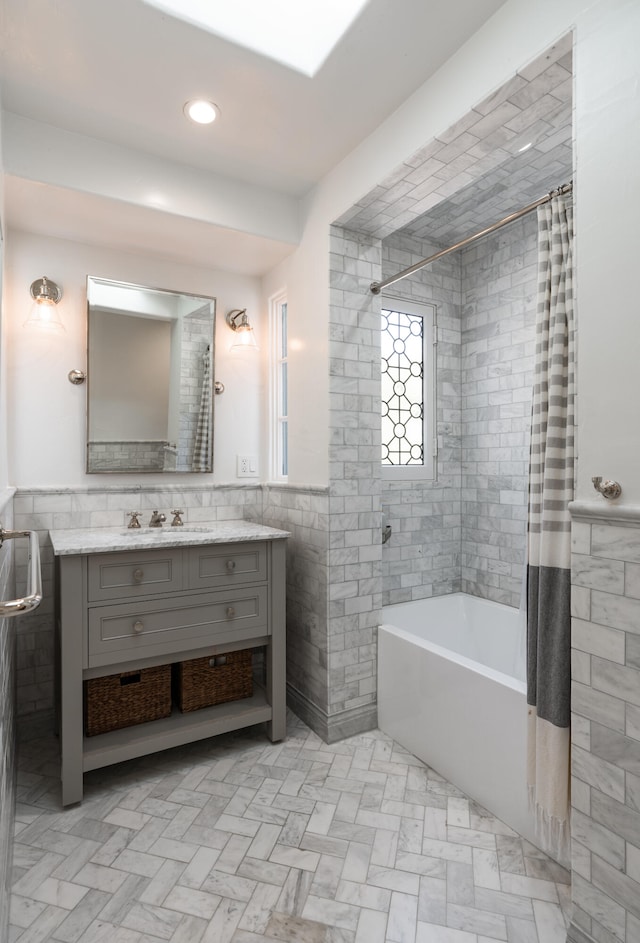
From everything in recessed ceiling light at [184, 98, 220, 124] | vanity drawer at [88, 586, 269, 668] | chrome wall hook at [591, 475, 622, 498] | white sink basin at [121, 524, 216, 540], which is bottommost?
vanity drawer at [88, 586, 269, 668]

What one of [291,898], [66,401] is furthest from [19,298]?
[291,898]

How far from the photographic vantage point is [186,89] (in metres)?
1.75

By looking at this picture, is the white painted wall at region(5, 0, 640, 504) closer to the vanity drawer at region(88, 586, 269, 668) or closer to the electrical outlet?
the electrical outlet

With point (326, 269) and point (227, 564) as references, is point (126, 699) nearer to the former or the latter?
point (227, 564)

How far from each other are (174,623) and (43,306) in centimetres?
155

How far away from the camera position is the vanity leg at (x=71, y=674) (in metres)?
1.82

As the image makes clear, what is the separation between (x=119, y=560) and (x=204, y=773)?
0.94m

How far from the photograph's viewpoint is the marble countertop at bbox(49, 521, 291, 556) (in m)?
1.87

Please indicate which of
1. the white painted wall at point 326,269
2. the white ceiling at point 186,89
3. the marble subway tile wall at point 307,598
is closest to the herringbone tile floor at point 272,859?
the marble subway tile wall at point 307,598

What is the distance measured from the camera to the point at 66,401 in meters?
2.41

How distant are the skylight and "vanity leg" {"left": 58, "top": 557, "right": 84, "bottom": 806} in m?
1.80

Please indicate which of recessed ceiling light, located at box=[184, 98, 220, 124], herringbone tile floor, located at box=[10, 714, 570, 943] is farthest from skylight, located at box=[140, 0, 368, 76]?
herringbone tile floor, located at box=[10, 714, 570, 943]

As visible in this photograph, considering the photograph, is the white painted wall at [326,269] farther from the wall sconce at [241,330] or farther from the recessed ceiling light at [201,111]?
the recessed ceiling light at [201,111]

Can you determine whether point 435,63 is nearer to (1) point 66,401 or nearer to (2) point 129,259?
(2) point 129,259
